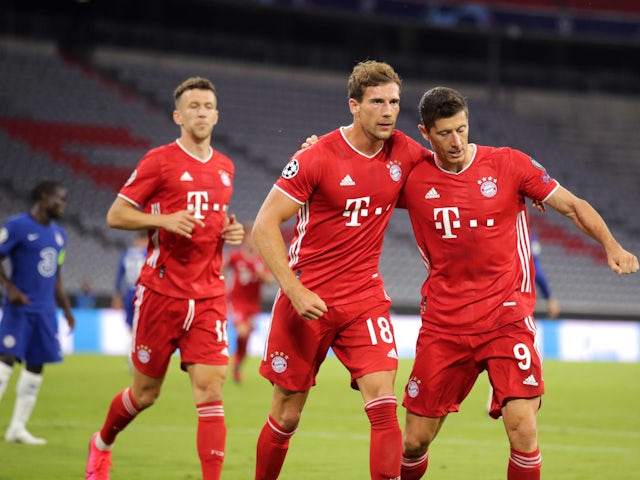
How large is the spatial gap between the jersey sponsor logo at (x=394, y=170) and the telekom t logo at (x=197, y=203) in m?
1.52

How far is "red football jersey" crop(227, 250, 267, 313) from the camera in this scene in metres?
16.8

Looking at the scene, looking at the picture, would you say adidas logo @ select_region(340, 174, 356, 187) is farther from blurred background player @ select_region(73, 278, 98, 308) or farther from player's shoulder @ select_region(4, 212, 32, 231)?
blurred background player @ select_region(73, 278, 98, 308)

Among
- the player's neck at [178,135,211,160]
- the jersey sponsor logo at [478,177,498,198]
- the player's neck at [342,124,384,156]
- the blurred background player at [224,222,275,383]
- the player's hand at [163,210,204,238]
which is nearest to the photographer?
the jersey sponsor logo at [478,177,498,198]

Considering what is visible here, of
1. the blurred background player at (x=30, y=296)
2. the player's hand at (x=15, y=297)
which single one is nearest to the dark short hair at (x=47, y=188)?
the blurred background player at (x=30, y=296)

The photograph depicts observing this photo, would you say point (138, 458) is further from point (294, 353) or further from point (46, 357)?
point (294, 353)

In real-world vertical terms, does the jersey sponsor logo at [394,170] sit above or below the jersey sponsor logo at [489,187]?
Result: above

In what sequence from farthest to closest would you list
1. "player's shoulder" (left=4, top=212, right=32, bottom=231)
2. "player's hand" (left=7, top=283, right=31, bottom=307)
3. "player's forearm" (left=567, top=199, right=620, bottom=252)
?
"player's shoulder" (left=4, top=212, right=32, bottom=231)
"player's hand" (left=7, top=283, right=31, bottom=307)
"player's forearm" (left=567, top=199, right=620, bottom=252)

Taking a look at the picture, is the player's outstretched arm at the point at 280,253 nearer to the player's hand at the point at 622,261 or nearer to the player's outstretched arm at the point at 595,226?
the player's outstretched arm at the point at 595,226

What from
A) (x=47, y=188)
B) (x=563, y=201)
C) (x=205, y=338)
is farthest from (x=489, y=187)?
(x=47, y=188)

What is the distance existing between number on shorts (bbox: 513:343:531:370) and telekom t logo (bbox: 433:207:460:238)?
74 centimetres

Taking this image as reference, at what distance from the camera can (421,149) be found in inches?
258

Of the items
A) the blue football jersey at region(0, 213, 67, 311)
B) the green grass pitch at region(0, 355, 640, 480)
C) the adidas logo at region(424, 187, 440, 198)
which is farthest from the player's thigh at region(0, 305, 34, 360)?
the adidas logo at region(424, 187, 440, 198)

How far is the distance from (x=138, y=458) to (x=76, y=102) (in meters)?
21.2

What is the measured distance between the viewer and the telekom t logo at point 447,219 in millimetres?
6227
